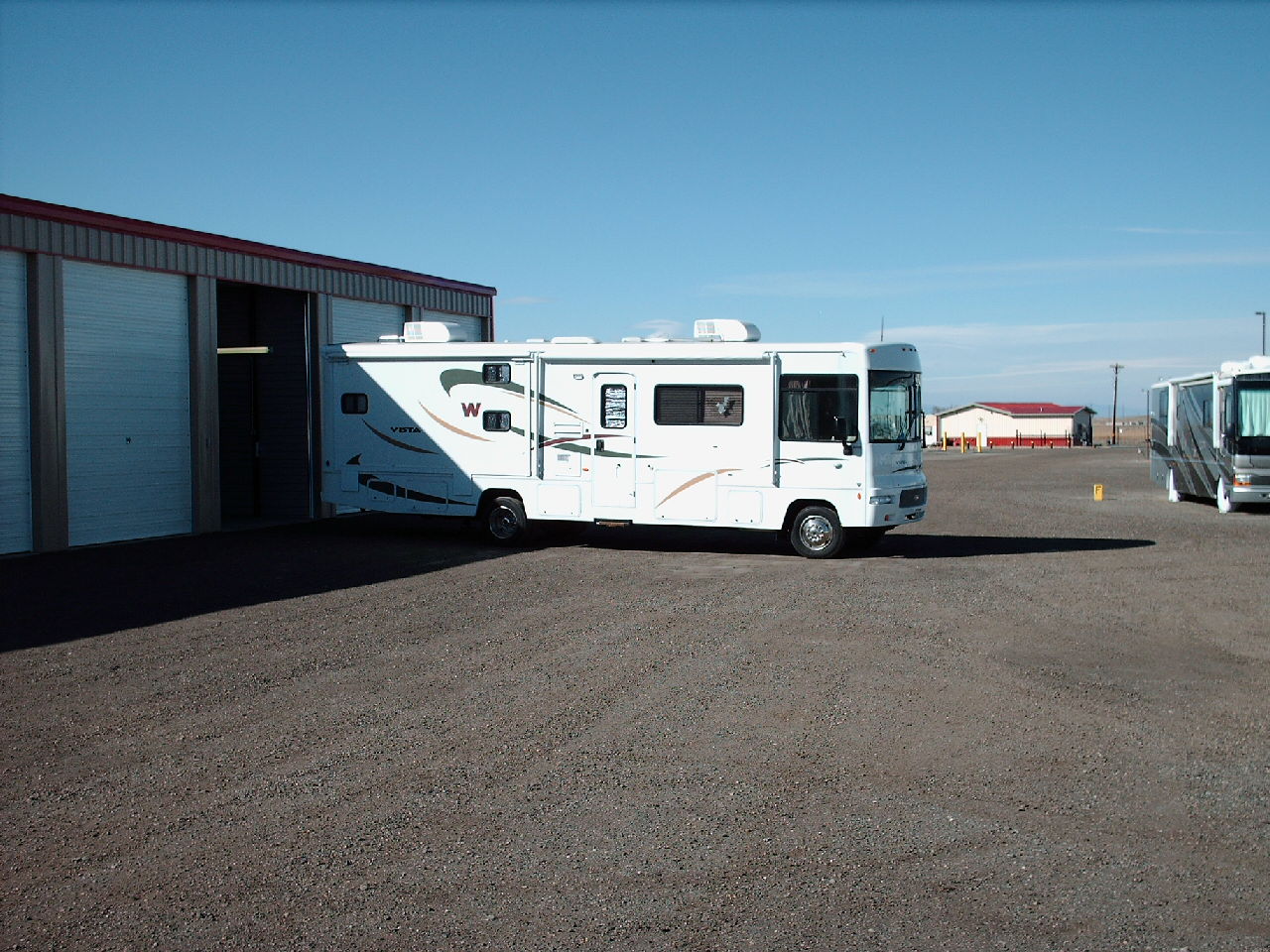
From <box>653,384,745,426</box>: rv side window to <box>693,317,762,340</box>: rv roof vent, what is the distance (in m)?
0.75

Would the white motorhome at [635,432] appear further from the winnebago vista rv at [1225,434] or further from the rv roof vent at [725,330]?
the winnebago vista rv at [1225,434]

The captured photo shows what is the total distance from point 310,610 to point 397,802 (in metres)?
5.56

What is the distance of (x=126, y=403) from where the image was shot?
1655 cm

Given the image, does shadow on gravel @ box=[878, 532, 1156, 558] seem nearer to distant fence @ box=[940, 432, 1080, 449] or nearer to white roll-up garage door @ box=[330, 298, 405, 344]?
white roll-up garage door @ box=[330, 298, 405, 344]

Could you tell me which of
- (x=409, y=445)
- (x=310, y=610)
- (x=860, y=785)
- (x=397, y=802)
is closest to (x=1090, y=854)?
(x=860, y=785)

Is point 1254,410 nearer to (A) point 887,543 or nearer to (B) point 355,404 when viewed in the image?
(A) point 887,543

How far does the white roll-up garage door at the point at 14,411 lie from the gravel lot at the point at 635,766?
9.86ft

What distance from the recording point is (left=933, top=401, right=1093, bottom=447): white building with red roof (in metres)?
94.8

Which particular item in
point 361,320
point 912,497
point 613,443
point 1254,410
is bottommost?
point 912,497

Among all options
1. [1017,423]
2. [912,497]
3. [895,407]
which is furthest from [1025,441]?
[895,407]

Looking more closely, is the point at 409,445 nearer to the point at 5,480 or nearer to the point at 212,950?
the point at 5,480

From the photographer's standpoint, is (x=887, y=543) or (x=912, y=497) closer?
(x=912, y=497)

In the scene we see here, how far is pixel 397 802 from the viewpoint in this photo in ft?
18.2

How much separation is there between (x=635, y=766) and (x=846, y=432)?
9.04 metres
